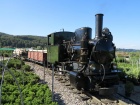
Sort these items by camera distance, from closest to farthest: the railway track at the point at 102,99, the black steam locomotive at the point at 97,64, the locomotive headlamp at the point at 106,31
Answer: the railway track at the point at 102,99
the black steam locomotive at the point at 97,64
the locomotive headlamp at the point at 106,31

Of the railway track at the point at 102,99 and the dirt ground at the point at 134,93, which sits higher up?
the railway track at the point at 102,99

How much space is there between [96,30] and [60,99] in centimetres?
363

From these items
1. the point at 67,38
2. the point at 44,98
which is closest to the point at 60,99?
the point at 44,98

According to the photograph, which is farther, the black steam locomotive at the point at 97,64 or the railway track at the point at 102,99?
the black steam locomotive at the point at 97,64

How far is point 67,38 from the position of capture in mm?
15781

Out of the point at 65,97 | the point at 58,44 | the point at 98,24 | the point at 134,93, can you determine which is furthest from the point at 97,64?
the point at 58,44

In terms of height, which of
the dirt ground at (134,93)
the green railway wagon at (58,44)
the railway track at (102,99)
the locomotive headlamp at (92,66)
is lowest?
the dirt ground at (134,93)

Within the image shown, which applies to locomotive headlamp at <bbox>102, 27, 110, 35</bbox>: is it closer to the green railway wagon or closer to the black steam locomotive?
the black steam locomotive

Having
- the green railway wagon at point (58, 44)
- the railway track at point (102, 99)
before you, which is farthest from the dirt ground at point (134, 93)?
the green railway wagon at point (58, 44)

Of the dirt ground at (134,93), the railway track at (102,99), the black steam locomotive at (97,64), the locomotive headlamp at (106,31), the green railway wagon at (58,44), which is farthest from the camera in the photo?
the green railway wagon at (58,44)

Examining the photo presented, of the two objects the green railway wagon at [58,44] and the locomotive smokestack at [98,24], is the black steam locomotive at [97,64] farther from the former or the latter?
the green railway wagon at [58,44]

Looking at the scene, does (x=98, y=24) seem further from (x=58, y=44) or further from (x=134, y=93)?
(x=58, y=44)

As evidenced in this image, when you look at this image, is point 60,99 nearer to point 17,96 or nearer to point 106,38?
point 17,96

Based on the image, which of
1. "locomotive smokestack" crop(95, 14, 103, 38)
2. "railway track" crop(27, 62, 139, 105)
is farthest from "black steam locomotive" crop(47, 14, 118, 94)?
"railway track" crop(27, 62, 139, 105)
